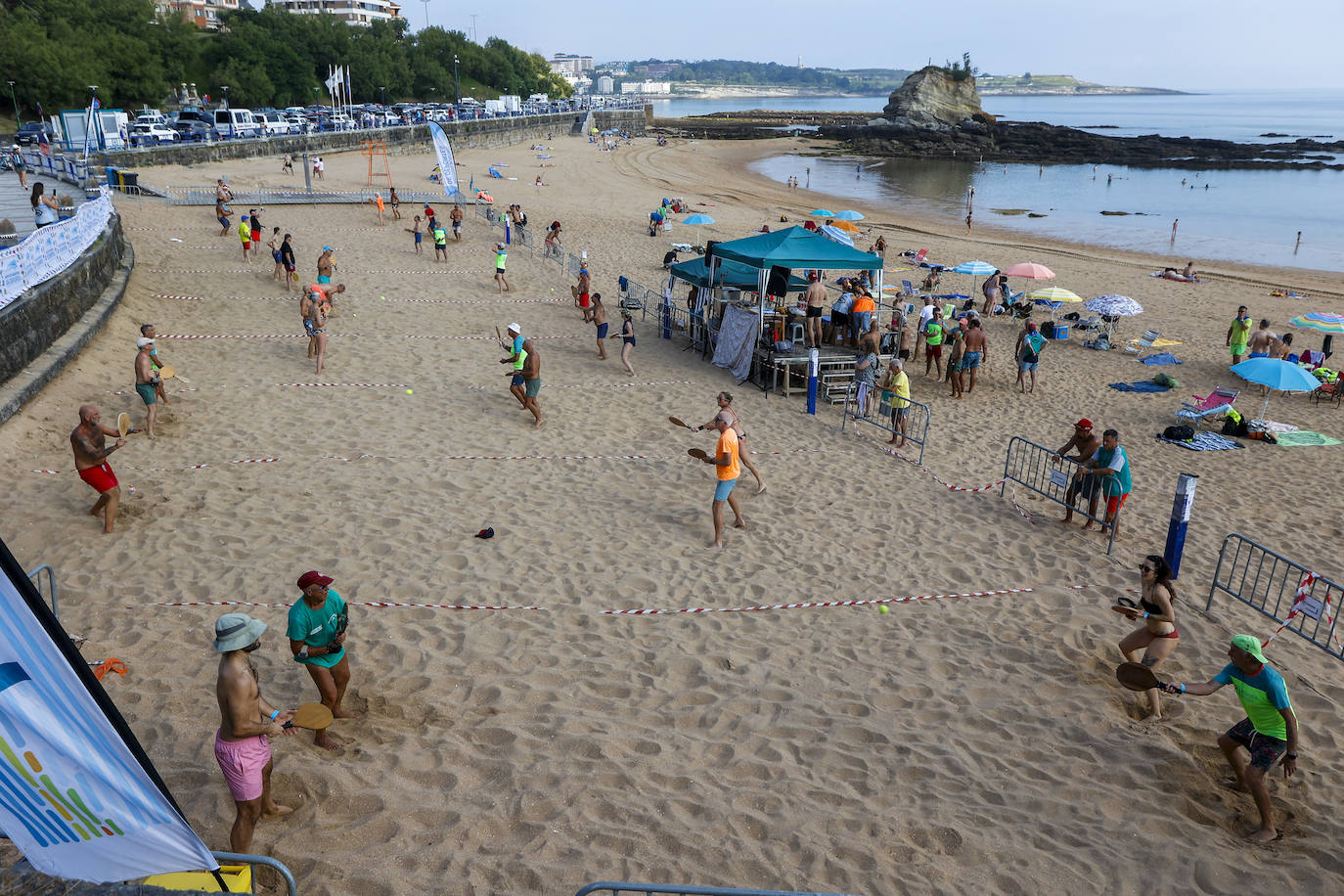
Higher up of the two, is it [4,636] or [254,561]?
[4,636]

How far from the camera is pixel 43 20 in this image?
5516cm

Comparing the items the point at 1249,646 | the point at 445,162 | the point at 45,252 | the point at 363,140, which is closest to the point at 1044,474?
the point at 1249,646

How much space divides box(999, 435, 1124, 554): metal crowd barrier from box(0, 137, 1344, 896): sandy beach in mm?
432

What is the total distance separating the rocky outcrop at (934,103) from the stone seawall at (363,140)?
107 feet

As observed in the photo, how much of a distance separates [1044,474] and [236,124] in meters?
49.2

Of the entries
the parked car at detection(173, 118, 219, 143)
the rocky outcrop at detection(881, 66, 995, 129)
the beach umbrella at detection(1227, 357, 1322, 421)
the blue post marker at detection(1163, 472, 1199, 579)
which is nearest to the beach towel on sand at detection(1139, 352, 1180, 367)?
the beach umbrella at detection(1227, 357, 1322, 421)

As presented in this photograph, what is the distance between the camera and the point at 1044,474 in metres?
11.1

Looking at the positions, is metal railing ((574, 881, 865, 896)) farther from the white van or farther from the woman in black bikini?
the white van

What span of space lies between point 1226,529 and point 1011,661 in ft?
15.8

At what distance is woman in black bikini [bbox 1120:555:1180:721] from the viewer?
6.56 metres

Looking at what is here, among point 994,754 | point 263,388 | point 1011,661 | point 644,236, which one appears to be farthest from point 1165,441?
point 644,236

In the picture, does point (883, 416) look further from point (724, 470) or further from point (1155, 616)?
point (1155, 616)

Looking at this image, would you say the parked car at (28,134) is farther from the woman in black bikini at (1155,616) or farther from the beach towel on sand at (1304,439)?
the beach towel on sand at (1304,439)

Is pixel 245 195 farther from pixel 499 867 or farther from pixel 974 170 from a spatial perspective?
pixel 974 170
